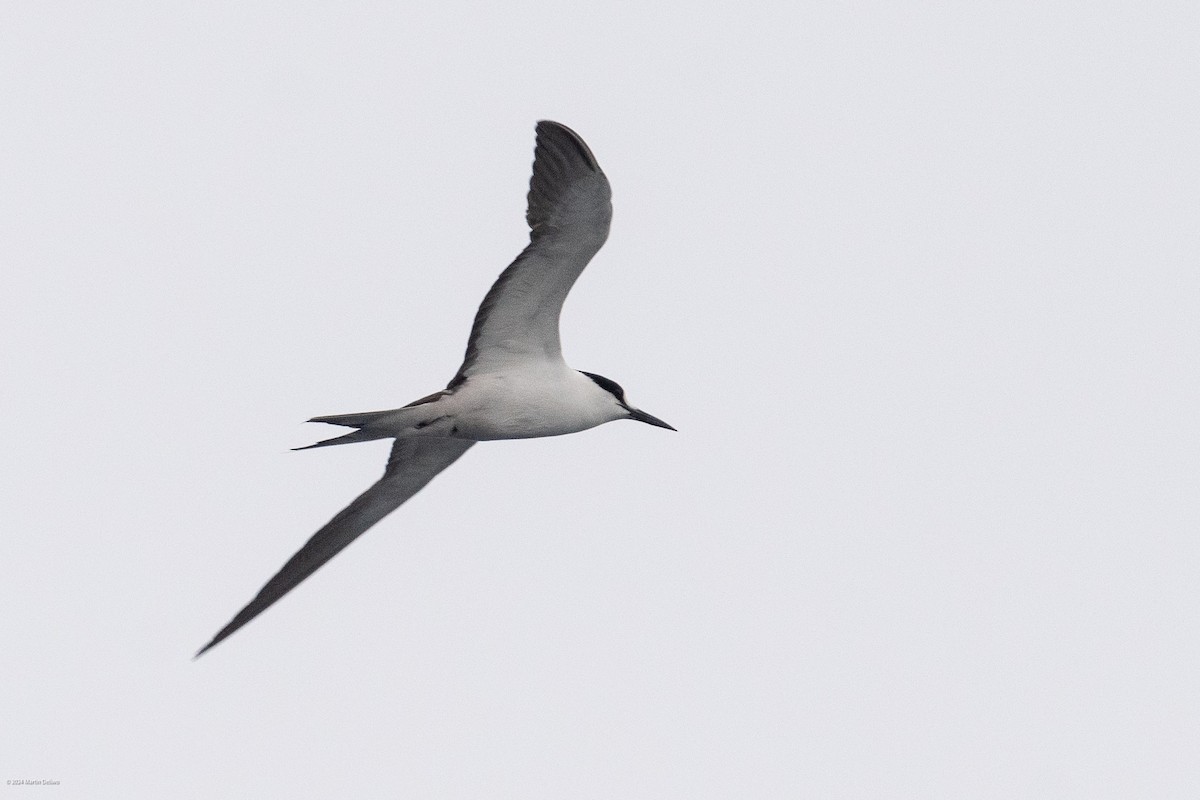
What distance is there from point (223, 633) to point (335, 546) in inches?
47.5

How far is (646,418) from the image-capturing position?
13.0 metres

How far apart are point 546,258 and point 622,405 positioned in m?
1.90

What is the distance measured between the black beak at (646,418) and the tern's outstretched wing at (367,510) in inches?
56.8

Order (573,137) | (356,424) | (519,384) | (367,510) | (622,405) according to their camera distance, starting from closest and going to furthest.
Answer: (573,137)
(356,424)
(519,384)
(622,405)
(367,510)

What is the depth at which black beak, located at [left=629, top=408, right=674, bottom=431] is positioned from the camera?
12883mm

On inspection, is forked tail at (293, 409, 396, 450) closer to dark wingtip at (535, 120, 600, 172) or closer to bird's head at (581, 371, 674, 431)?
bird's head at (581, 371, 674, 431)

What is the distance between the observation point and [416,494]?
1349cm

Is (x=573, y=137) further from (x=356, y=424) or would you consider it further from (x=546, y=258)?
(x=356, y=424)

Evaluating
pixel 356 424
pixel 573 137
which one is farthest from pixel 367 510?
pixel 573 137

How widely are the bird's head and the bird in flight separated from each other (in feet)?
0.04

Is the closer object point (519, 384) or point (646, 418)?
point (519, 384)

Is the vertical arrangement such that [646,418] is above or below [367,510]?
above

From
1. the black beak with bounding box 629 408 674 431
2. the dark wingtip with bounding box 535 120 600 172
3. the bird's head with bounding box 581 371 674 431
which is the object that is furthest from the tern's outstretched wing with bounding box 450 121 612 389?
the black beak with bounding box 629 408 674 431

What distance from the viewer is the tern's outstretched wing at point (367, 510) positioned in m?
13.0
